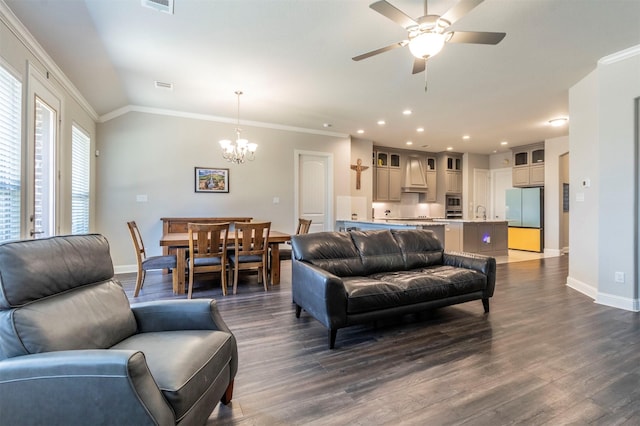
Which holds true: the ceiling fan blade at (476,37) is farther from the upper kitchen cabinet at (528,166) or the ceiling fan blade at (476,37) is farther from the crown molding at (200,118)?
the upper kitchen cabinet at (528,166)

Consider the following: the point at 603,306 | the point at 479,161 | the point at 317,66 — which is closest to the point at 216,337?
the point at 317,66

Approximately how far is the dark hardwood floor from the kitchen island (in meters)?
2.42

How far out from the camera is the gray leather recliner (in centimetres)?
102

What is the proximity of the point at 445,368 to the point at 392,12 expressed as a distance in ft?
8.10

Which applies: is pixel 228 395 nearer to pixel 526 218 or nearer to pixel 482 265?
pixel 482 265

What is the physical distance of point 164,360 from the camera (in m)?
1.32

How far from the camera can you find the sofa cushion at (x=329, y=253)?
3.07 m

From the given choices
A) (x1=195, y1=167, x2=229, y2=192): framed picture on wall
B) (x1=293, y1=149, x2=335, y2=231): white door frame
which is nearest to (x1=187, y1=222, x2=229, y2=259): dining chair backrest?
(x1=195, y1=167, x2=229, y2=192): framed picture on wall

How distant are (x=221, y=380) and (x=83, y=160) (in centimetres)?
461

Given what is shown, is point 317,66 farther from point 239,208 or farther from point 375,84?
point 239,208

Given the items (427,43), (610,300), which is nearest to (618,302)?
(610,300)

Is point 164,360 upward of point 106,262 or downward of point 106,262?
downward

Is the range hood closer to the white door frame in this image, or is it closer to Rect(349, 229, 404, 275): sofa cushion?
the white door frame

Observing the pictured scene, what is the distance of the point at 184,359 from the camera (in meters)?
1.33
